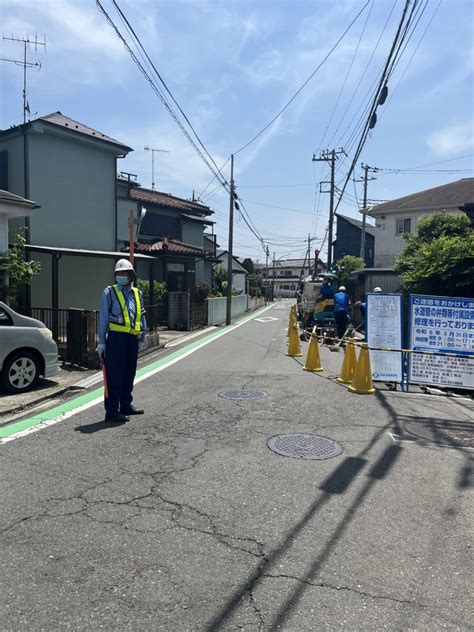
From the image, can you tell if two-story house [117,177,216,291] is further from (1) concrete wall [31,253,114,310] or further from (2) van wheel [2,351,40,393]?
(2) van wheel [2,351,40,393]

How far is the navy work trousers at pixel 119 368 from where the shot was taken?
586cm

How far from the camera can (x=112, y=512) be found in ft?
11.4

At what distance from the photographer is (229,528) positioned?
3301 millimetres

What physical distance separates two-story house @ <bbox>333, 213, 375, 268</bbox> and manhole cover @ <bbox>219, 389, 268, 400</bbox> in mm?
40484

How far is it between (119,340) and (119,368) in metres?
0.35

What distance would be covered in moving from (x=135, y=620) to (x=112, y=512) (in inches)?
45.5

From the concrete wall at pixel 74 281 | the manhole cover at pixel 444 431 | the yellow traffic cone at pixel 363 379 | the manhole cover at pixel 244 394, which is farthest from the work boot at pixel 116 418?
the concrete wall at pixel 74 281

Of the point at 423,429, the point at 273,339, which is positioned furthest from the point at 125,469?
the point at 273,339

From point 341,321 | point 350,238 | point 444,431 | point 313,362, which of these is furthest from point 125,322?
point 350,238

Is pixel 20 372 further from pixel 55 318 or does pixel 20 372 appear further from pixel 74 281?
pixel 74 281

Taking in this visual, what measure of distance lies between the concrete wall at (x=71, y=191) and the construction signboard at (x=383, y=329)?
1099 cm

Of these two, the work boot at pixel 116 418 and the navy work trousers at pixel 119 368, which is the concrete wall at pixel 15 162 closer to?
the navy work trousers at pixel 119 368

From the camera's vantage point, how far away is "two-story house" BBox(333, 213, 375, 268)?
4650 cm

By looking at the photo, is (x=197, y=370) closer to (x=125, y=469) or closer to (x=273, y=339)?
(x=125, y=469)
